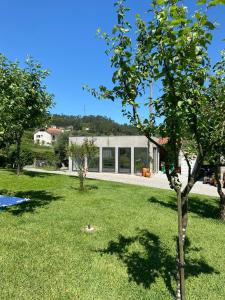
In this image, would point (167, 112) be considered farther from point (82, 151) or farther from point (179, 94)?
point (82, 151)

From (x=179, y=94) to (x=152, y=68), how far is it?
678 millimetres

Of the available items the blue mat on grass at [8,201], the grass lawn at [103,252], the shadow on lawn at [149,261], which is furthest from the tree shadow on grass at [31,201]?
the shadow on lawn at [149,261]

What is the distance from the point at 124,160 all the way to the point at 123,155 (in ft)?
1.91

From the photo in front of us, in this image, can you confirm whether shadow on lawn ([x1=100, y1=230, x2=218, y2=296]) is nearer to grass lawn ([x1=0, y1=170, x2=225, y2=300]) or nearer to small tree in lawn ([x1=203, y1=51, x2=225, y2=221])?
grass lawn ([x1=0, y1=170, x2=225, y2=300])

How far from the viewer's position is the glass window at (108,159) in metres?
37.3

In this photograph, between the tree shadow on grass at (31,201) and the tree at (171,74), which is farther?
the tree shadow on grass at (31,201)

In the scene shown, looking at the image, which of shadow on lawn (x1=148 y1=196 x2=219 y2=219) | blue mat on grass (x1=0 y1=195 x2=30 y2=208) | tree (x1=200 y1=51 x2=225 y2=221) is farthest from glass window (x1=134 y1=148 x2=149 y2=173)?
tree (x1=200 y1=51 x2=225 y2=221)

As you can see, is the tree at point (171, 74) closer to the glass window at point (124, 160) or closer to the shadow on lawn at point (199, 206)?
the shadow on lawn at point (199, 206)

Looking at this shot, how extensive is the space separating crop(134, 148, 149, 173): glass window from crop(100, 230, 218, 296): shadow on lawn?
2519 cm

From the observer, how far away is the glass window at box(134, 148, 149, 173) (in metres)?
35.3

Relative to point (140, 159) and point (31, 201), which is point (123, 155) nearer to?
point (140, 159)

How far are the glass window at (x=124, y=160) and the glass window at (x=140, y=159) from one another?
843 millimetres

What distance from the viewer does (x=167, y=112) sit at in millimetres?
5090

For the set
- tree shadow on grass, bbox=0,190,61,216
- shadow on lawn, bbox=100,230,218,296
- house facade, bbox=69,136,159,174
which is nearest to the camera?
shadow on lawn, bbox=100,230,218,296
